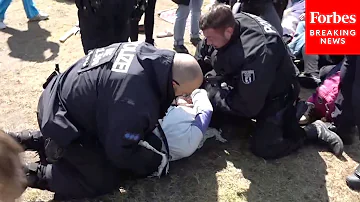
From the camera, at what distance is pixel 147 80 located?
2787 mm

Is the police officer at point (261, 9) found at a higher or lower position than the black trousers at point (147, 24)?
higher

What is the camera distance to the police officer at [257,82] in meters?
3.39

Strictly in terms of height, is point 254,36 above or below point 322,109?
above

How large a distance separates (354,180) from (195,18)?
2777 mm

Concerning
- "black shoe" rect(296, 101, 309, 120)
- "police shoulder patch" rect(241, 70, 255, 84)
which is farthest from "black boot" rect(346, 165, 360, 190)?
"police shoulder patch" rect(241, 70, 255, 84)

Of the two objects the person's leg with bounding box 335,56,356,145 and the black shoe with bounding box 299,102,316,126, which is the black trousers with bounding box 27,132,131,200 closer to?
the black shoe with bounding box 299,102,316,126

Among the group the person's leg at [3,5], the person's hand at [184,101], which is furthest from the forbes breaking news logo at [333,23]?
the person's leg at [3,5]

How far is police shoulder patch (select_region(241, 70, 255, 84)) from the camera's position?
3395 mm

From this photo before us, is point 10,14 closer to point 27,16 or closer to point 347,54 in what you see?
point 27,16

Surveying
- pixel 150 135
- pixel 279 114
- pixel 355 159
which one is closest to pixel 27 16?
pixel 150 135

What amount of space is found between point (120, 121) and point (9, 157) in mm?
1078

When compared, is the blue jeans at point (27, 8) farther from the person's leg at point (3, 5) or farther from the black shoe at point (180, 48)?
the black shoe at point (180, 48)

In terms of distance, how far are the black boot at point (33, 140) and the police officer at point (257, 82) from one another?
1402mm

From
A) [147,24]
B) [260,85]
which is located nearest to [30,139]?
[260,85]
